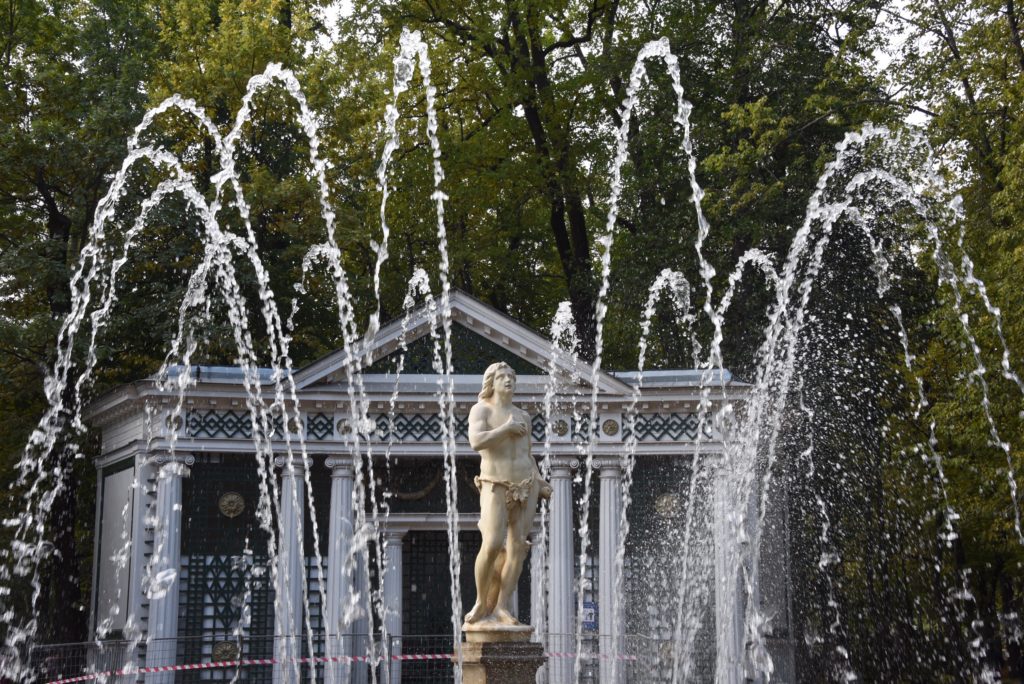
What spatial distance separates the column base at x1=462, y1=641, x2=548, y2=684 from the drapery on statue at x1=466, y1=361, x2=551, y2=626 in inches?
18.0

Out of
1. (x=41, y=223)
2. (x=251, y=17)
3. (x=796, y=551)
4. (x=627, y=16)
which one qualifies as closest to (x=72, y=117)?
(x=41, y=223)

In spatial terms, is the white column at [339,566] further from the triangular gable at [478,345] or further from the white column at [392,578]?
the triangular gable at [478,345]

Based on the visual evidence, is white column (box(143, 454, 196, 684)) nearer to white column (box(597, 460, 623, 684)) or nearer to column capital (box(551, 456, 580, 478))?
column capital (box(551, 456, 580, 478))

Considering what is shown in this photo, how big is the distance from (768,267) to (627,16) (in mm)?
7957

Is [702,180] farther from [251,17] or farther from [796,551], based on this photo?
[251,17]

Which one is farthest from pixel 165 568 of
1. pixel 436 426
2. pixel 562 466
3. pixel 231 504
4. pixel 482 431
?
pixel 482 431

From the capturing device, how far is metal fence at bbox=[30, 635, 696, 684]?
1939 centimetres

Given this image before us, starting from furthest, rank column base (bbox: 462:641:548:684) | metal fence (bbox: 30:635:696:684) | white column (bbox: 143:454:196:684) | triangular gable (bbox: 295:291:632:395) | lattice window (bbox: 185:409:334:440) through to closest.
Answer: triangular gable (bbox: 295:291:632:395)
lattice window (bbox: 185:409:334:440)
white column (bbox: 143:454:196:684)
metal fence (bbox: 30:635:696:684)
column base (bbox: 462:641:548:684)

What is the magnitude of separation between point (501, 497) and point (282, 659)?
8.61m

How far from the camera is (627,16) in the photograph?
30.6 m

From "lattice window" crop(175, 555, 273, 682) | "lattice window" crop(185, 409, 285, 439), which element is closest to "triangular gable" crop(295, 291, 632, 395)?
"lattice window" crop(185, 409, 285, 439)

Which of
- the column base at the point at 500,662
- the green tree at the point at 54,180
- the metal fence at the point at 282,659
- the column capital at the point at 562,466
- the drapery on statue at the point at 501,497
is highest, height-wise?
the green tree at the point at 54,180

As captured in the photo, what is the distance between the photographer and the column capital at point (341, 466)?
2105 centimetres

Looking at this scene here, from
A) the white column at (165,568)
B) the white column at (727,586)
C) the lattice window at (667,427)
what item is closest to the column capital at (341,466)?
the white column at (165,568)
